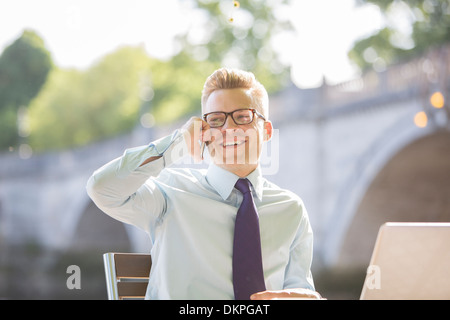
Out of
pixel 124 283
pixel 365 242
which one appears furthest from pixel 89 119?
pixel 124 283

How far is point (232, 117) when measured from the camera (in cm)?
133

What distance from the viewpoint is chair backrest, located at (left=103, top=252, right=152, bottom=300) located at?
4.60 feet

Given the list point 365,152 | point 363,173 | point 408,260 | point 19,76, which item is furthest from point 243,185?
point 19,76

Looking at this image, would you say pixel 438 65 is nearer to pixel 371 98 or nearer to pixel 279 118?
pixel 371 98

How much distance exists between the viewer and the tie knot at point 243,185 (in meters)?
1.35

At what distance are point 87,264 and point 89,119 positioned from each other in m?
3.71

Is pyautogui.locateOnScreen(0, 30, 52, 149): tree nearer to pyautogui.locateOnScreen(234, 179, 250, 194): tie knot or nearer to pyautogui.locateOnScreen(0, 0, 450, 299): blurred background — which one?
pyautogui.locateOnScreen(0, 0, 450, 299): blurred background

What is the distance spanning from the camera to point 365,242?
30.0 feet

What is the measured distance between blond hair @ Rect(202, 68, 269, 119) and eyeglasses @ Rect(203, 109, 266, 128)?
0.04m

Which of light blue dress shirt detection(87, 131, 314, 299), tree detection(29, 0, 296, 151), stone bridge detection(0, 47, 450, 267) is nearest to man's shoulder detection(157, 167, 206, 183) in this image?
light blue dress shirt detection(87, 131, 314, 299)

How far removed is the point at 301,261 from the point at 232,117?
0.33 meters

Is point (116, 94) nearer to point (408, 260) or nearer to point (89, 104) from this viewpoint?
point (89, 104)

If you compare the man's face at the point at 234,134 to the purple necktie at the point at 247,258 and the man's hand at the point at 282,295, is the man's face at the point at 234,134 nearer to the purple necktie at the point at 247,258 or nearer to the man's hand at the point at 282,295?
the purple necktie at the point at 247,258

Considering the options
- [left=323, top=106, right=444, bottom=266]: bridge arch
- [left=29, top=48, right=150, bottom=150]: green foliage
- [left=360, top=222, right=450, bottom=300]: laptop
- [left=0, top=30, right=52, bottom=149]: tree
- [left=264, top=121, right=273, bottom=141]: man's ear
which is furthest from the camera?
[left=0, top=30, right=52, bottom=149]: tree
